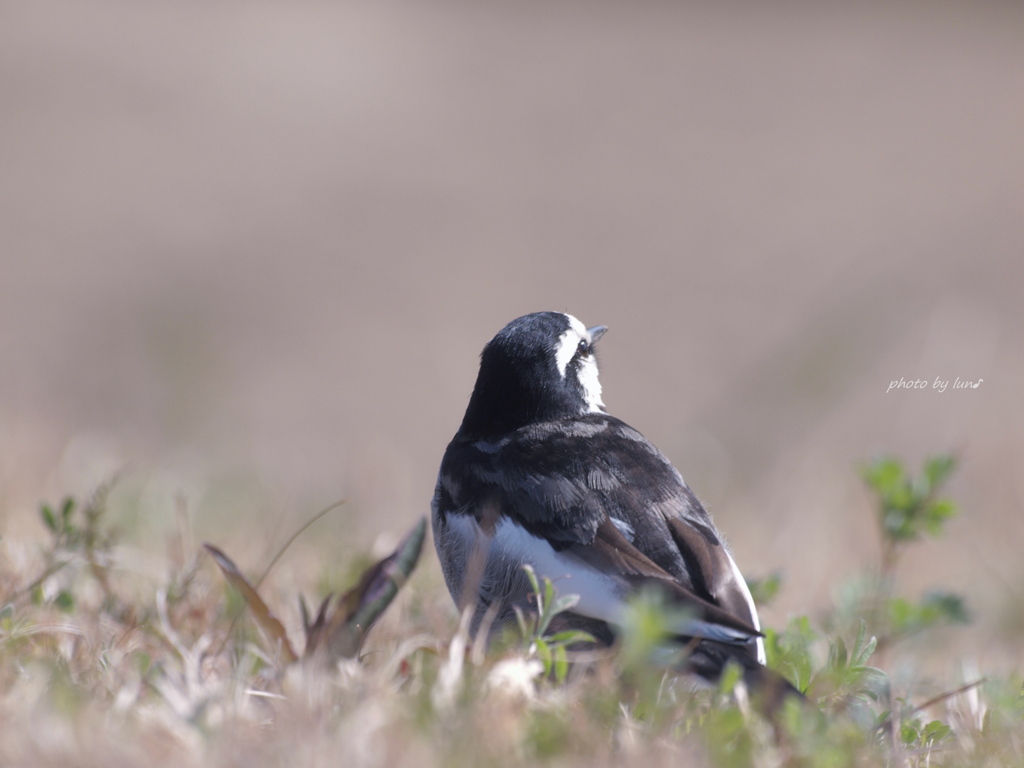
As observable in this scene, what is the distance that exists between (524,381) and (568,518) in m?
0.87

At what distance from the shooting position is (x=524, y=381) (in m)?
4.09

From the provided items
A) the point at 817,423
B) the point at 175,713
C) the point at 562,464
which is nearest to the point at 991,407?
the point at 817,423

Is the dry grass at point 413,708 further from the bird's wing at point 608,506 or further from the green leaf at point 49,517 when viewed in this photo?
the bird's wing at point 608,506

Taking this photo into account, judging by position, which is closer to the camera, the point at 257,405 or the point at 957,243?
the point at 257,405

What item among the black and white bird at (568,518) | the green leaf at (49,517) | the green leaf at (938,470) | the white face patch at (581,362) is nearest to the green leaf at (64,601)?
the green leaf at (49,517)

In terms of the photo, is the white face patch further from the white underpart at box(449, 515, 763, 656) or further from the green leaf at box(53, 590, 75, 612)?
the green leaf at box(53, 590, 75, 612)

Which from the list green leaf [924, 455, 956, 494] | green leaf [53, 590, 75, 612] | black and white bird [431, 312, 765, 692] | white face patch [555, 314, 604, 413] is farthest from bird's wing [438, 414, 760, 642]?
green leaf [53, 590, 75, 612]

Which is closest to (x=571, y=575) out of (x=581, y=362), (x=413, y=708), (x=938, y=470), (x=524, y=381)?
(x=413, y=708)

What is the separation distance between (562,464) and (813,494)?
366 cm

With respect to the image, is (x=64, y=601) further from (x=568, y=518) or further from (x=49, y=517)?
(x=568, y=518)

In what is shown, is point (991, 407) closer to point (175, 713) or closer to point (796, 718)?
point (796, 718)

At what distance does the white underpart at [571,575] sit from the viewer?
2850 mm

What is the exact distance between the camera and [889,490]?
411 centimetres

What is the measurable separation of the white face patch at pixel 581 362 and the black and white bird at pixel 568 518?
0.07 feet
